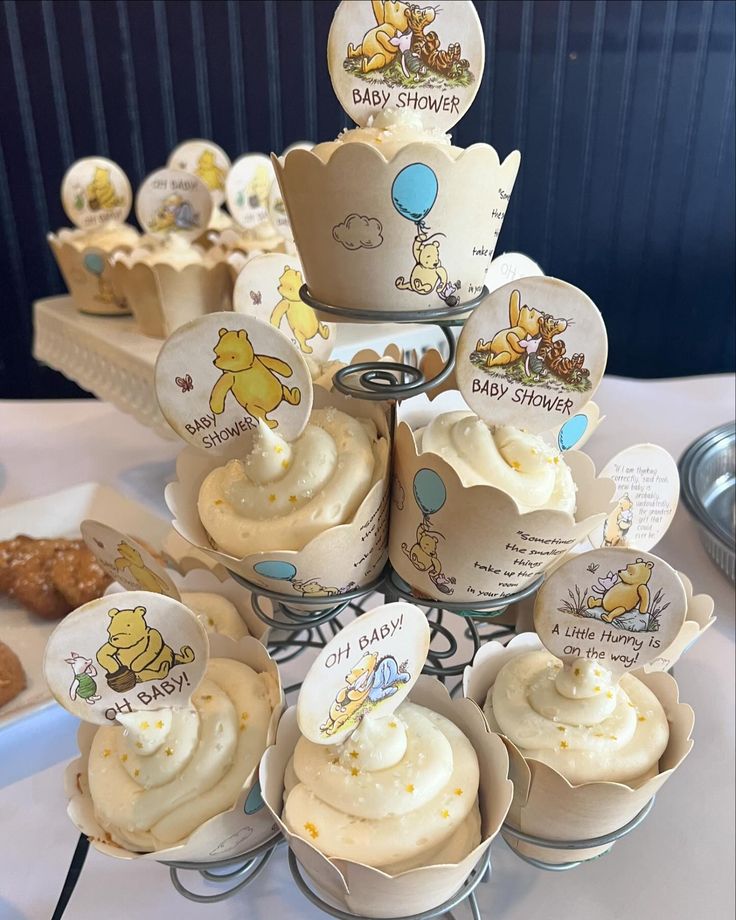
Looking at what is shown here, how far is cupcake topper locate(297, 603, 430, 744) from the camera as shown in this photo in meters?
0.61

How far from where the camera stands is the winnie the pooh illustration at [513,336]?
2.02ft

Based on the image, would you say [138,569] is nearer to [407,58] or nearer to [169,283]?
[407,58]

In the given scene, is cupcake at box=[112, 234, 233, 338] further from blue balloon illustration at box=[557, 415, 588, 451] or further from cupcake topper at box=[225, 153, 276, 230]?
blue balloon illustration at box=[557, 415, 588, 451]

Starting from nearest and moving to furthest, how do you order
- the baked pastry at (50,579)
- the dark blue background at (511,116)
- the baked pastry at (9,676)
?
the baked pastry at (9,676) < the baked pastry at (50,579) < the dark blue background at (511,116)

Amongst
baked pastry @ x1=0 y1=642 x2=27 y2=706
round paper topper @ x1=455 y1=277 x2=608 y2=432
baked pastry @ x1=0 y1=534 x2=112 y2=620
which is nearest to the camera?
round paper topper @ x1=455 y1=277 x2=608 y2=432

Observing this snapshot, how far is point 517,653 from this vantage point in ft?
2.81

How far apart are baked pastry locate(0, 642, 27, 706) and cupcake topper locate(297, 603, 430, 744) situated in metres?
0.65

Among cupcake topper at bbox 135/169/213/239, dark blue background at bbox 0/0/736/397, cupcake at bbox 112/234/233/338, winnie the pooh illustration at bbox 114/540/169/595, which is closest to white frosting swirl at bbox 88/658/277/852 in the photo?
winnie the pooh illustration at bbox 114/540/169/595

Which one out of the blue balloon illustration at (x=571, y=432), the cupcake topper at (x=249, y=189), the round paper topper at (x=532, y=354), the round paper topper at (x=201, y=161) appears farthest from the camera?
the round paper topper at (x=201, y=161)

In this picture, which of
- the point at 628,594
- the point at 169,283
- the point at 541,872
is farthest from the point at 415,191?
the point at 169,283

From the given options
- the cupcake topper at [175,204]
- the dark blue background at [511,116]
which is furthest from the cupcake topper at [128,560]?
the dark blue background at [511,116]

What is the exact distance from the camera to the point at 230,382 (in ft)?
2.19

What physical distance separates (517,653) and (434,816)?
240 millimetres

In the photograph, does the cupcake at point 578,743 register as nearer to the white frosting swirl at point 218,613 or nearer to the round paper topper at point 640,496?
the round paper topper at point 640,496
